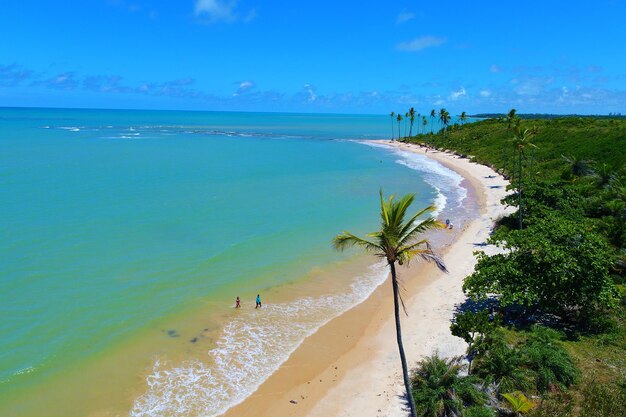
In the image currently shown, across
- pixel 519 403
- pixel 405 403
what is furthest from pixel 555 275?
pixel 405 403

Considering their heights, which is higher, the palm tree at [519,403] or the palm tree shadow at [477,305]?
the palm tree at [519,403]

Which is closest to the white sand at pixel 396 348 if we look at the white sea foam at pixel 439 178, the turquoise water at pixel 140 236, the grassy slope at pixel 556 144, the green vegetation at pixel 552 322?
the green vegetation at pixel 552 322

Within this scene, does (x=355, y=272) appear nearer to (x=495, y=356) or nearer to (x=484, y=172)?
(x=495, y=356)

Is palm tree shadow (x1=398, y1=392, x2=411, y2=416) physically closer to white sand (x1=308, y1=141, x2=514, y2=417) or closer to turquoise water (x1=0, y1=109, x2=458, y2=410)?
white sand (x1=308, y1=141, x2=514, y2=417)

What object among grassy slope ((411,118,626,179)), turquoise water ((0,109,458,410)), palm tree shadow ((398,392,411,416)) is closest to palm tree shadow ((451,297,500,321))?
palm tree shadow ((398,392,411,416))

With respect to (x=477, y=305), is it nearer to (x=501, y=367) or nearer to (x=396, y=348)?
(x=396, y=348)

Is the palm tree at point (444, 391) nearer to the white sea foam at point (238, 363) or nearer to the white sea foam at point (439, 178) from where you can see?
the white sea foam at point (238, 363)
